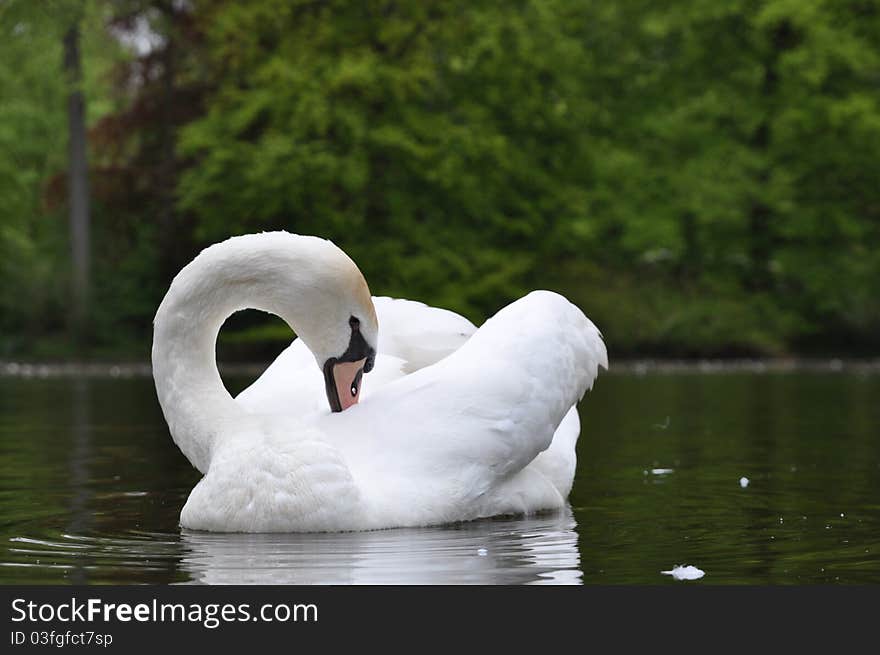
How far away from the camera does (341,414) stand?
7457 millimetres

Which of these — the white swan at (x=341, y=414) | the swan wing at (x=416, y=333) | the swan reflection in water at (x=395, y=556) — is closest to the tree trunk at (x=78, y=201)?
the swan wing at (x=416, y=333)

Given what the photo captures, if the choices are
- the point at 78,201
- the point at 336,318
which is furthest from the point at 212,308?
the point at 78,201

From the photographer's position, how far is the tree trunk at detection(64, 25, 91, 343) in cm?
3491

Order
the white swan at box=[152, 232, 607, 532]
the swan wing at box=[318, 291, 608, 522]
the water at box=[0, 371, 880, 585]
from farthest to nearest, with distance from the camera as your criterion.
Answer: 1. the swan wing at box=[318, 291, 608, 522]
2. the white swan at box=[152, 232, 607, 532]
3. the water at box=[0, 371, 880, 585]

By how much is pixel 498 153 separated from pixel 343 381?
3009 centimetres

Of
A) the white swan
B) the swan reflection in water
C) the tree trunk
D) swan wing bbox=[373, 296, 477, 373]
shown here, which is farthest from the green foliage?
the swan reflection in water

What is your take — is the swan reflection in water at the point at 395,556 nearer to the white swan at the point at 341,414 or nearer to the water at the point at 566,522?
the water at the point at 566,522

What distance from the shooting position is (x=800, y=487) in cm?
928

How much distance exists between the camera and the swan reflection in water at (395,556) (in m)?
5.86

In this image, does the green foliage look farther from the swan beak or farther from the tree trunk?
the swan beak

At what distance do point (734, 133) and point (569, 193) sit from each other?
431 cm

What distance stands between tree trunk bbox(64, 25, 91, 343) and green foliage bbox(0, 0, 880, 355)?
52 centimetres

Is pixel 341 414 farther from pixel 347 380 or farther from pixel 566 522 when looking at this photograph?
pixel 566 522

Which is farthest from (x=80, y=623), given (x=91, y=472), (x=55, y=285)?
(x=55, y=285)
